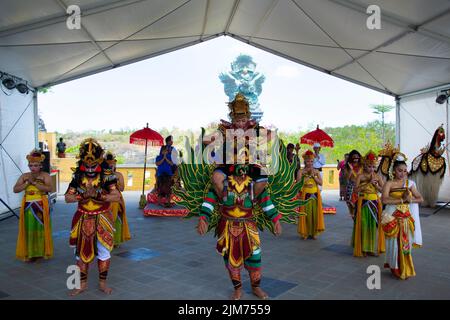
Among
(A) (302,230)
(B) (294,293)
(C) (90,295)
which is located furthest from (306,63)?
(C) (90,295)

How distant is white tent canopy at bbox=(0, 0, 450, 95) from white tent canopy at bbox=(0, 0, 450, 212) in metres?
0.03

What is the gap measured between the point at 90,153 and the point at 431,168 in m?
8.94

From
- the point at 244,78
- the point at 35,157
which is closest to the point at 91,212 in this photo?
the point at 35,157

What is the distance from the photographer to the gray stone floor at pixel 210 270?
421 cm

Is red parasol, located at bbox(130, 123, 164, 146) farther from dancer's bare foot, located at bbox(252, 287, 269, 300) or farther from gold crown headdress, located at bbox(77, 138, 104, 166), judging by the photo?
dancer's bare foot, located at bbox(252, 287, 269, 300)

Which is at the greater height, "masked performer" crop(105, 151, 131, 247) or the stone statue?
the stone statue

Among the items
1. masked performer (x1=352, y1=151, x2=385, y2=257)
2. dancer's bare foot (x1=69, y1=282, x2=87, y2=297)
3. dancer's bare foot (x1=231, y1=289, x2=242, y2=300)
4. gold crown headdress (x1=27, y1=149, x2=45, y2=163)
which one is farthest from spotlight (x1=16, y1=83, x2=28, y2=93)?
masked performer (x1=352, y1=151, x2=385, y2=257)

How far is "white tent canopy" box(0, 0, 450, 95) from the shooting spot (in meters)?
6.32

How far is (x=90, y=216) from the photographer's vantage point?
414 cm

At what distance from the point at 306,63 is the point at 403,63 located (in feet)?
11.0

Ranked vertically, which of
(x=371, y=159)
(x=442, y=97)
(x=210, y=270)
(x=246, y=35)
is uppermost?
(x=246, y=35)

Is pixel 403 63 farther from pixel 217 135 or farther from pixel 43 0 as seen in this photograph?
pixel 43 0

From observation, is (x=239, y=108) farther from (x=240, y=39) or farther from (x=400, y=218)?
(x=240, y=39)
